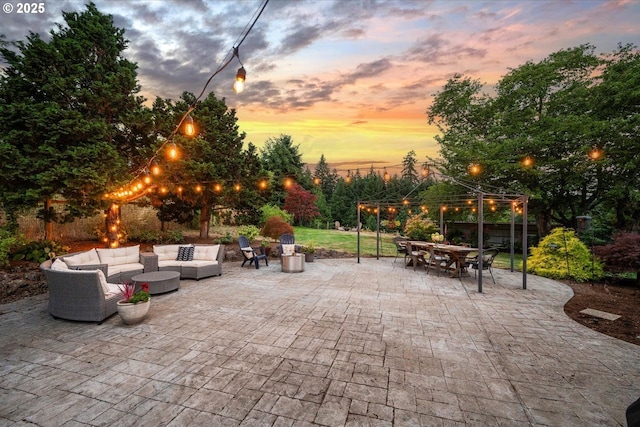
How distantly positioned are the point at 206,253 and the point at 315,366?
5600mm

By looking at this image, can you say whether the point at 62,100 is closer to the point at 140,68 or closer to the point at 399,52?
the point at 140,68

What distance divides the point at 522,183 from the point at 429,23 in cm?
926

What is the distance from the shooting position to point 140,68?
387 inches

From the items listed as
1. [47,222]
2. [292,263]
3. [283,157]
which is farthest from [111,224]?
[283,157]

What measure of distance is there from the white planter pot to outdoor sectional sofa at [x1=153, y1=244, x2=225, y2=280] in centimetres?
277

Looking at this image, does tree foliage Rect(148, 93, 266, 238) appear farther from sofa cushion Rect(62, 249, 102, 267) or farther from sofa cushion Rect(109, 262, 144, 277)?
sofa cushion Rect(62, 249, 102, 267)

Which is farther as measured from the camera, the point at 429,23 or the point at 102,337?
the point at 429,23

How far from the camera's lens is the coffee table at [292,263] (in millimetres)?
8289

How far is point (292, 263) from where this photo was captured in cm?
830

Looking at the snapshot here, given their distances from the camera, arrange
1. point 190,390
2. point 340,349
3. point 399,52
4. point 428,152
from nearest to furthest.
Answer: point 190,390 → point 340,349 → point 399,52 → point 428,152

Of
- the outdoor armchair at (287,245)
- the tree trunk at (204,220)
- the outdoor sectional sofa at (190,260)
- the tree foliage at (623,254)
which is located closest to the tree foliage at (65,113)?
the outdoor sectional sofa at (190,260)

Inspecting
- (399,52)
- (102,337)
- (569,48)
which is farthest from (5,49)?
(569,48)

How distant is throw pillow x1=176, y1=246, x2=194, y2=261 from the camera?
24.4 feet

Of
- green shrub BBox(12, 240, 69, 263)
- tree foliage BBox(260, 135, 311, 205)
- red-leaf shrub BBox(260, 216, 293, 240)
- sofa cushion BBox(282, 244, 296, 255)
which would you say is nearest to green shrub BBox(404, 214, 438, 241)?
red-leaf shrub BBox(260, 216, 293, 240)
